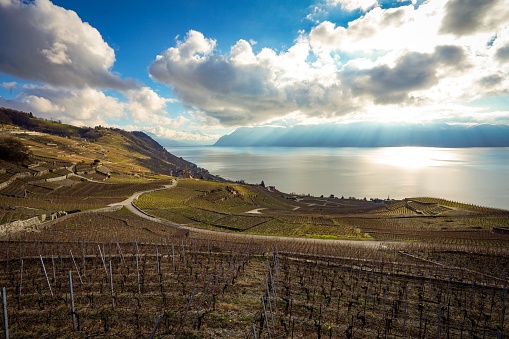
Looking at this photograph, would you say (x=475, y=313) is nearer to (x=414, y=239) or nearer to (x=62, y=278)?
(x=62, y=278)

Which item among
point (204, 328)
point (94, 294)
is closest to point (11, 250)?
point (94, 294)

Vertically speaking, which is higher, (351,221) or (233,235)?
(351,221)

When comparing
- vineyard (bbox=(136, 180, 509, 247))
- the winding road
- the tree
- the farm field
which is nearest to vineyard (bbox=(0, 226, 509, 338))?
the farm field

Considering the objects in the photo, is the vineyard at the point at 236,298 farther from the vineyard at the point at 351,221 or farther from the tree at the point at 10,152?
the tree at the point at 10,152

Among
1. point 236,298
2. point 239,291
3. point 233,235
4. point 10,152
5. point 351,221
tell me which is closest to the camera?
point 236,298

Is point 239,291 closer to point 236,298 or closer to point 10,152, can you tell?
point 236,298

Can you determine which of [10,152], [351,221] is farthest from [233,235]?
[10,152]

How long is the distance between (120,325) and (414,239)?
154 ft

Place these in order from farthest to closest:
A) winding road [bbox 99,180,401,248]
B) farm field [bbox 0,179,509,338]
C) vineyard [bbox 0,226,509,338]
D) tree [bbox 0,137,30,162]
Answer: tree [bbox 0,137,30,162] → winding road [bbox 99,180,401,248] → farm field [bbox 0,179,509,338] → vineyard [bbox 0,226,509,338]

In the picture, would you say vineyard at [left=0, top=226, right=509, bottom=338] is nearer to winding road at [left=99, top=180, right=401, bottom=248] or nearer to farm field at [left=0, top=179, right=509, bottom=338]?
farm field at [left=0, top=179, right=509, bottom=338]

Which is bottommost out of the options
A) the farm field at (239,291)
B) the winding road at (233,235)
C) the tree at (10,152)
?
the winding road at (233,235)

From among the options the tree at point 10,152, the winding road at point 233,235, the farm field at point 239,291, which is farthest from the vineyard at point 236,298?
the tree at point 10,152

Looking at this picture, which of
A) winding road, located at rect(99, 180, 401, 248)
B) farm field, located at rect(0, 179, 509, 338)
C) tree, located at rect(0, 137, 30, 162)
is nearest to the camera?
farm field, located at rect(0, 179, 509, 338)

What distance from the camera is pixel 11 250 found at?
23703 millimetres
